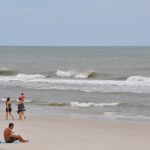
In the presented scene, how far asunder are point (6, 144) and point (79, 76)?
44.1 meters

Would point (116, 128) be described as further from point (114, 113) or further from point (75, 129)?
point (114, 113)

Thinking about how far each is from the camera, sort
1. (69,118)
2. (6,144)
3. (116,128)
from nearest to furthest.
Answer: (6,144)
(116,128)
(69,118)

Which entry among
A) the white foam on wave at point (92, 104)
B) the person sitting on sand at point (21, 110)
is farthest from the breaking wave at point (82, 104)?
the person sitting on sand at point (21, 110)

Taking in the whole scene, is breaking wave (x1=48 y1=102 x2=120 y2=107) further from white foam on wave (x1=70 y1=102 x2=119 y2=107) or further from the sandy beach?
the sandy beach

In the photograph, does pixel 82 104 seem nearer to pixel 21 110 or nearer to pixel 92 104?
pixel 92 104

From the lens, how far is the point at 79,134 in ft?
68.8

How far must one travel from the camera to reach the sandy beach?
18.0m

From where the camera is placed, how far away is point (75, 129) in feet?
73.5

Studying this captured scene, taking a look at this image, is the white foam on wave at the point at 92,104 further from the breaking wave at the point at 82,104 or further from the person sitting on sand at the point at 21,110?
the person sitting on sand at the point at 21,110

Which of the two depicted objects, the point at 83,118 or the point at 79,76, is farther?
the point at 79,76

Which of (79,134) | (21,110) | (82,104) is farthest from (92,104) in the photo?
(79,134)

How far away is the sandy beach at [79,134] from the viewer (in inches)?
711

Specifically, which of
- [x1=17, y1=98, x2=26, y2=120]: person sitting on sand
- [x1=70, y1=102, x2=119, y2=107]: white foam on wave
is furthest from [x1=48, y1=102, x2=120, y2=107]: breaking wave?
[x1=17, y1=98, x2=26, y2=120]: person sitting on sand

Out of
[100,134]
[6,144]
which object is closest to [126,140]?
[100,134]
